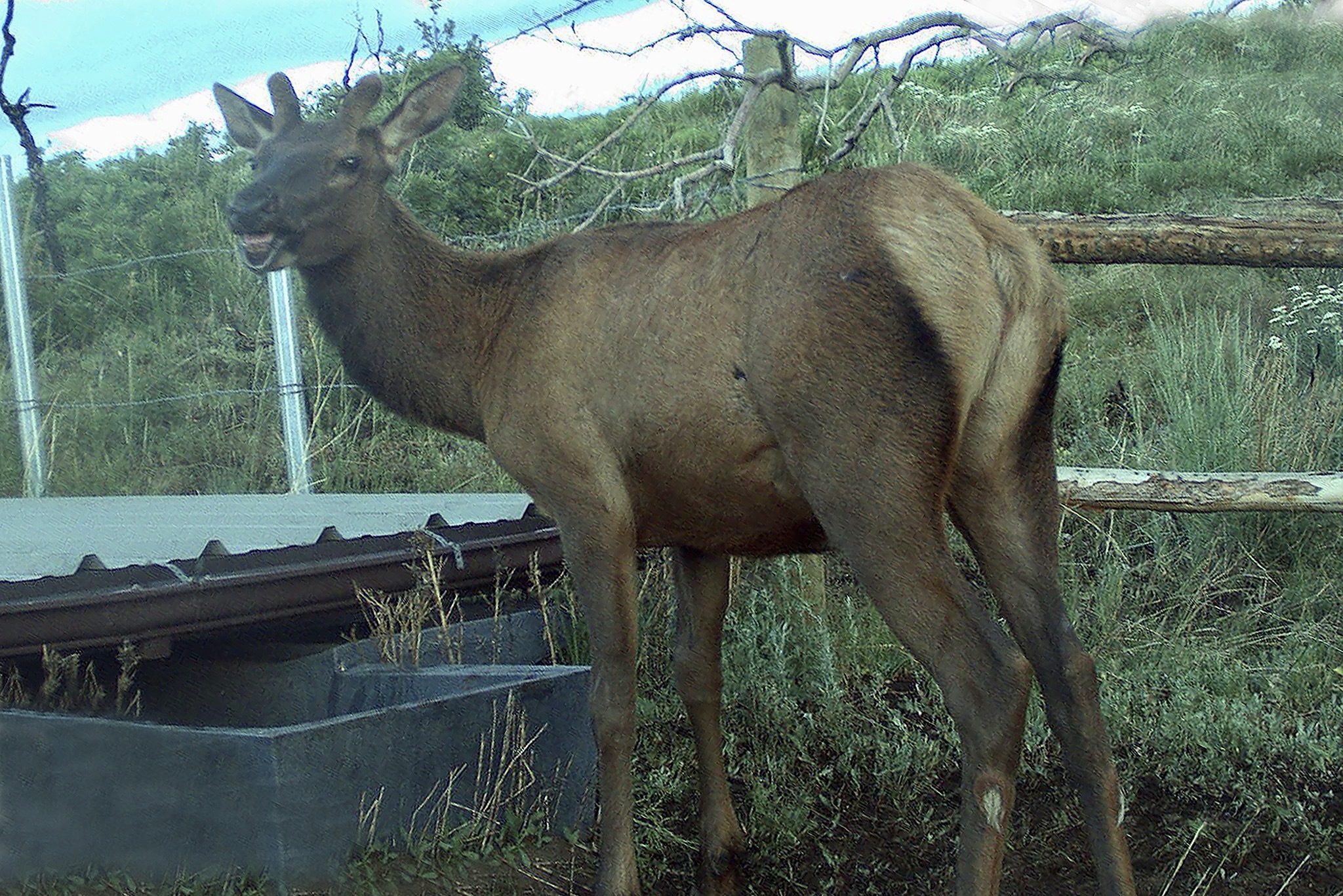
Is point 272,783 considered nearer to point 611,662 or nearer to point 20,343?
point 611,662

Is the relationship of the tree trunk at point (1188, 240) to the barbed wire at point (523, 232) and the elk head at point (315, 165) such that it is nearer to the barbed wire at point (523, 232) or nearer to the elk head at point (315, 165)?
the barbed wire at point (523, 232)

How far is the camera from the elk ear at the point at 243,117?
4949 millimetres

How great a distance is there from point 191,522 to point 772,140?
3.59 metres

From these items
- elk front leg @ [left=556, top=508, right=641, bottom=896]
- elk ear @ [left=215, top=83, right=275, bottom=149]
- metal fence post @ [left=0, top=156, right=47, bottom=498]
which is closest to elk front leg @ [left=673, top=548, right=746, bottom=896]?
elk front leg @ [left=556, top=508, right=641, bottom=896]

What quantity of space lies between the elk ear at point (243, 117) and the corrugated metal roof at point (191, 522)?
1.63 meters

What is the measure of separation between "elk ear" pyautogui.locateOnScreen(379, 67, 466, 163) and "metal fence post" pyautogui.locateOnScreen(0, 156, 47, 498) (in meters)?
5.89

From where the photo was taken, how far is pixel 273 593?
4707 mm

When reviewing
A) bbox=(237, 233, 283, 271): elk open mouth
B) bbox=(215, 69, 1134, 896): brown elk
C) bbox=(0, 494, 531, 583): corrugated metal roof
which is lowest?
bbox=(0, 494, 531, 583): corrugated metal roof

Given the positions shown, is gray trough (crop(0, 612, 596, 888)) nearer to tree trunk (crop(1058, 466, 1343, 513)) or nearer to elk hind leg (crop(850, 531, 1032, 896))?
elk hind leg (crop(850, 531, 1032, 896))

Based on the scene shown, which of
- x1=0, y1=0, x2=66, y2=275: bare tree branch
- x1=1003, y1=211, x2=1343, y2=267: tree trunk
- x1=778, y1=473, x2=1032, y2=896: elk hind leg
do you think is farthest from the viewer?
x1=0, y1=0, x2=66, y2=275: bare tree branch

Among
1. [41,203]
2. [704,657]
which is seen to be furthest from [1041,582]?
[41,203]

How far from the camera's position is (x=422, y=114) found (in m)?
4.88

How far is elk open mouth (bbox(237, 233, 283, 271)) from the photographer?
4.39m

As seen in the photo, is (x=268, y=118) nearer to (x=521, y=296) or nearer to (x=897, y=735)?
(x=521, y=296)
